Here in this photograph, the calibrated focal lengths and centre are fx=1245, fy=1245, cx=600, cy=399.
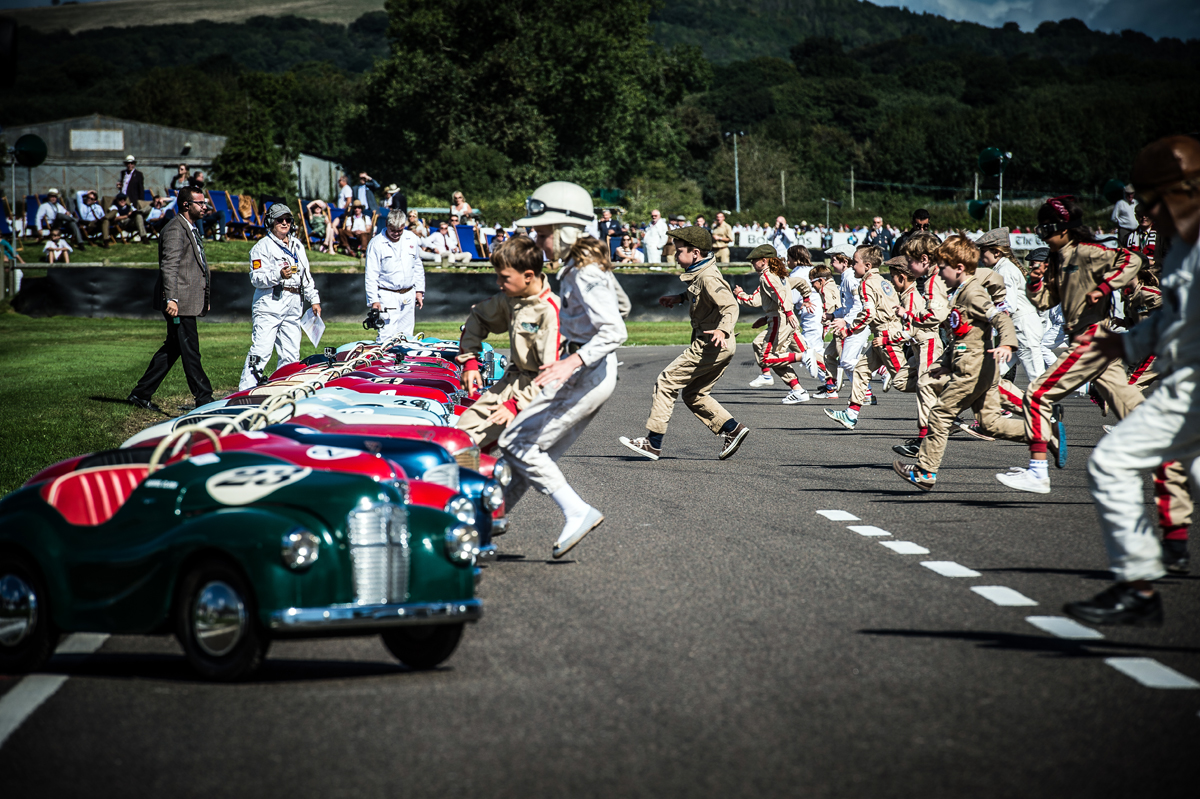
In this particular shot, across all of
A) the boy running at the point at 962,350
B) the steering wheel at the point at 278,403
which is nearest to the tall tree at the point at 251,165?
the boy running at the point at 962,350

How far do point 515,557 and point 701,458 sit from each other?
436 cm

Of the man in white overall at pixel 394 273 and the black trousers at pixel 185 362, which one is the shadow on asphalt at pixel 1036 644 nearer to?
the black trousers at pixel 185 362

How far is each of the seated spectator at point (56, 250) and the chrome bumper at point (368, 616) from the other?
31.1 meters

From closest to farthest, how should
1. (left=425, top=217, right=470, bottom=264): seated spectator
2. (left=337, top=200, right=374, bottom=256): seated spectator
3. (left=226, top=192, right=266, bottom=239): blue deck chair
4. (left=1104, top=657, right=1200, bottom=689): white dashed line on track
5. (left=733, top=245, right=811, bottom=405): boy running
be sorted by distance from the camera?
(left=1104, top=657, right=1200, bottom=689): white dashed line on track < (left=733, top=245, right=811, bottom=405): boy running < (left=425, top=217, right=470, bottom=264): seated spectator < (left=337, top=200, right=374, bottom=256): seated spectator < (left=226, top=192, right=266, bottom=239): blue deck chair

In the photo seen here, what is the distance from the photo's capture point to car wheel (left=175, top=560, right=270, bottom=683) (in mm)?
4547

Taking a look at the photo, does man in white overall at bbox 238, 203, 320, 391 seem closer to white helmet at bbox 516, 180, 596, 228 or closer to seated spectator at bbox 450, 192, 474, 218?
white helmet at bbox 516, 180, 596, 228

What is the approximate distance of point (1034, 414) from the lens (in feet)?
27.5

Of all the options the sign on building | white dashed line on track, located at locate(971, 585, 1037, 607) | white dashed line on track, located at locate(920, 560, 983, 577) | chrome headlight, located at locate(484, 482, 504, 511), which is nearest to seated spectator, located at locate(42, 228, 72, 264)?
chrome headlight, located at locate(484, 482, 504, 511)

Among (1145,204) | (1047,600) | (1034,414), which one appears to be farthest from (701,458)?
(1145,204)

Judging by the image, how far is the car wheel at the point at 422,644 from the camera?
16.2ft

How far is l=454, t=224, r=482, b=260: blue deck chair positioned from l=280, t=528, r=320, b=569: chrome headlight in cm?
3064

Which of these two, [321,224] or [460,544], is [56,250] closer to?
[321,224]

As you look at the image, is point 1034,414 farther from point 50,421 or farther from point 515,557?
point 50,421

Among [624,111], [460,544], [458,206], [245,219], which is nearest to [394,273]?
[460,544]
